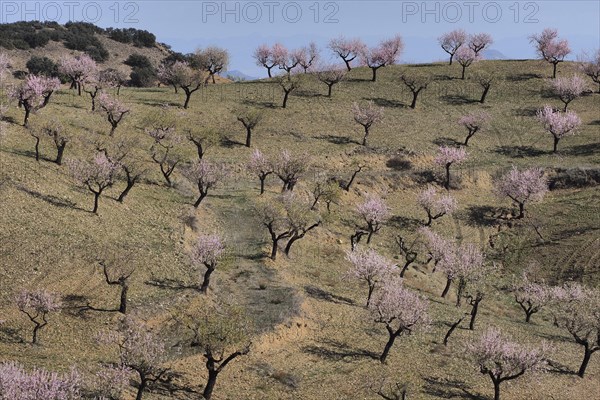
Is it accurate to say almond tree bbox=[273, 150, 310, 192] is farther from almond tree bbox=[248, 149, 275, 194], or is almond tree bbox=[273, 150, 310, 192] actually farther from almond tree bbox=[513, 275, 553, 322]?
almond tree bbox=[513, 275, 553, 322]

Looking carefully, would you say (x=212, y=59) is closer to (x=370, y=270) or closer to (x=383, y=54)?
(x=383, y=54)

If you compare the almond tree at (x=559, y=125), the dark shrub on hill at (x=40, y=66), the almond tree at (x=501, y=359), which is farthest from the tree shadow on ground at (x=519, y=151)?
the dark shrub on hill at (x=40, y=66)

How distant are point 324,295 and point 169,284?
45.5ft

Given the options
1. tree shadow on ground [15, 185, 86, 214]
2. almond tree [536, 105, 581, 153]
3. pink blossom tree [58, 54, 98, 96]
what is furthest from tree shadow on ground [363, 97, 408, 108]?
tree shadow on ground [15, 185, 86, 214]

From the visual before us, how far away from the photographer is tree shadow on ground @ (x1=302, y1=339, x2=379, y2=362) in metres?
39.9

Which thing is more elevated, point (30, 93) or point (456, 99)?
point (456, 99)

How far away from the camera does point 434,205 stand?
6944 centimetres

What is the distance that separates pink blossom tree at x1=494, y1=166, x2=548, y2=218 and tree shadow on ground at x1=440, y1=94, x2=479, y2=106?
32715mm

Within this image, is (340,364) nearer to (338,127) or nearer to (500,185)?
(500,185)

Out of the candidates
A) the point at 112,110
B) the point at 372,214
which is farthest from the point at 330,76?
the point at 372,214

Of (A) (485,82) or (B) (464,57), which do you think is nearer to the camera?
(A) (485,82)

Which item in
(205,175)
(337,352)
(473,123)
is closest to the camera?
(337,352)

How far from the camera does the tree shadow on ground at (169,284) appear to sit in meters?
43.2

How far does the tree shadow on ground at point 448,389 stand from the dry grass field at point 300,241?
0.15 metres
